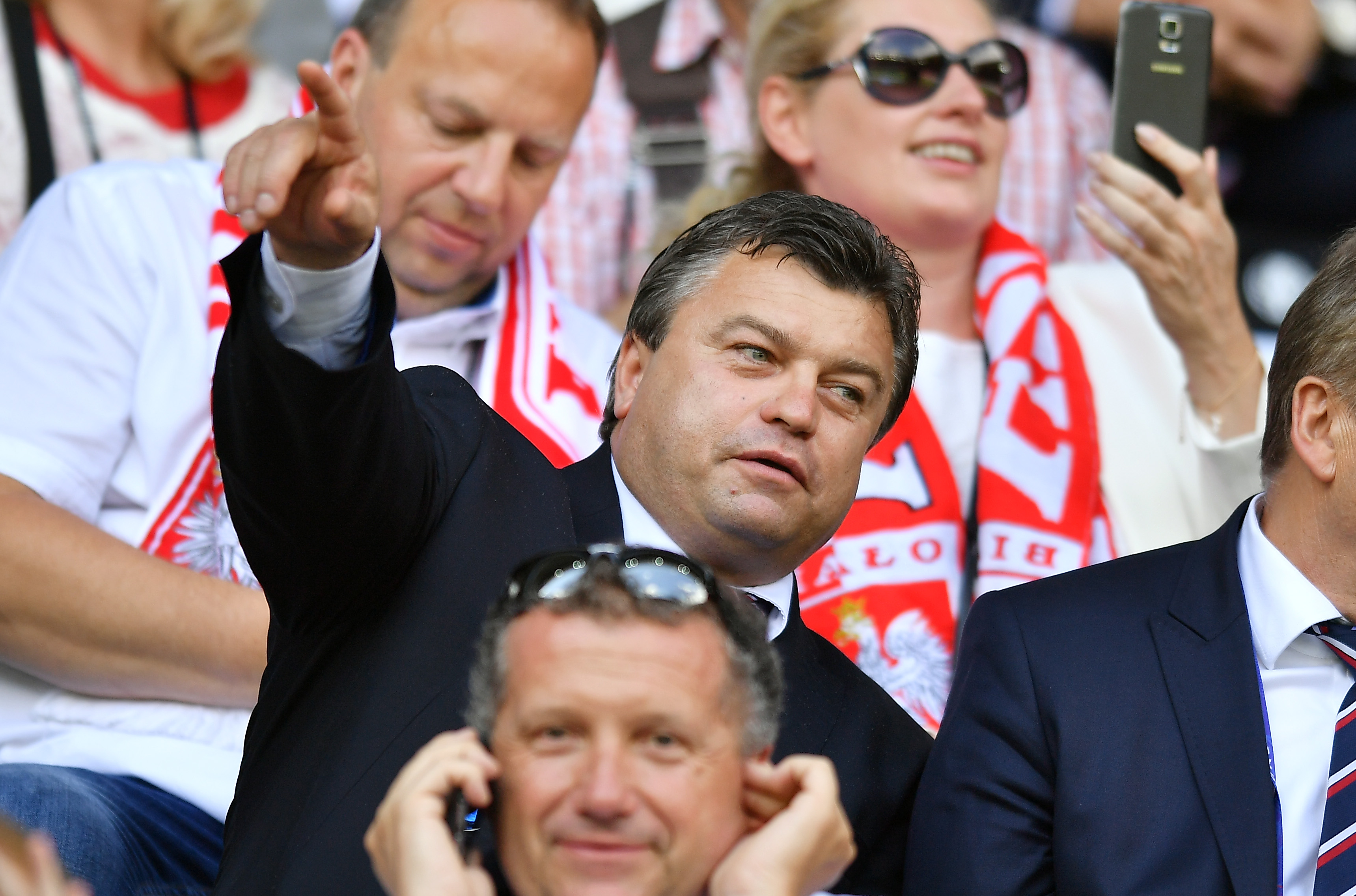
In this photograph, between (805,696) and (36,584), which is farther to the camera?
(36,584)

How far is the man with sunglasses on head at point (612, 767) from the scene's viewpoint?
134cm

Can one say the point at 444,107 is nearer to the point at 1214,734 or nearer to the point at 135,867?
the point at 135,867

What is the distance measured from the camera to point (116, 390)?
2414 millimetres

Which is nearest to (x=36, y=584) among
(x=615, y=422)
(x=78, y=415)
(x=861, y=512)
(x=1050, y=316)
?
(x=78, y=415)

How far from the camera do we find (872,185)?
2.86 metres

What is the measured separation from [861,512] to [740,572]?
0.76m

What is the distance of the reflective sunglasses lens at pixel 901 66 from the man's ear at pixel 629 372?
3.22ft

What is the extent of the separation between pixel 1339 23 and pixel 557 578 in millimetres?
2988

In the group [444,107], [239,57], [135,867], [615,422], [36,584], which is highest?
[239,57]

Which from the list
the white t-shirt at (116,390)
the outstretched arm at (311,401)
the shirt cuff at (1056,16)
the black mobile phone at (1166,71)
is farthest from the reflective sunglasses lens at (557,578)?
the shirt cuff at (1056,16)

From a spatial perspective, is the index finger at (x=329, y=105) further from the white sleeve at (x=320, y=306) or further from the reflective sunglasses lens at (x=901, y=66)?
the reflective sunglasses lens at (x=901, y=66)

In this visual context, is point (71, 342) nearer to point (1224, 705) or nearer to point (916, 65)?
point (916, 65)

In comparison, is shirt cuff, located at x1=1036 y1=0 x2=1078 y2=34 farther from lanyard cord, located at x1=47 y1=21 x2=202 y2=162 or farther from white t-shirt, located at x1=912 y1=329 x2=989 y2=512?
lanyard cord, located at x1=47 y1=21 x2=202 y2=162

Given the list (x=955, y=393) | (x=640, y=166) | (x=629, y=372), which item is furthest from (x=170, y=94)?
(x=955, y=393)
